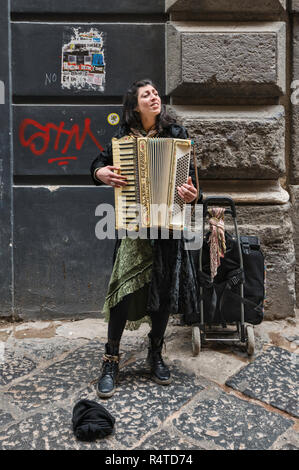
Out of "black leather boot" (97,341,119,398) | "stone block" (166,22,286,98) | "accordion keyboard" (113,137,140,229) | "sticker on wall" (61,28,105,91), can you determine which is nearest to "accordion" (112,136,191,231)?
"accordion keyboard" (113,137,140,229)

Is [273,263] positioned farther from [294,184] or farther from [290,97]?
[290,97]

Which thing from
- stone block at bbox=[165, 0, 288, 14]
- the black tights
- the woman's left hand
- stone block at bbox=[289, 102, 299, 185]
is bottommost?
the black tights

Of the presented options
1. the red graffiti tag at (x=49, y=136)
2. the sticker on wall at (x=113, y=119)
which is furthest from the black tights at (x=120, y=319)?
the sticker on wall at (x=113, y=119)

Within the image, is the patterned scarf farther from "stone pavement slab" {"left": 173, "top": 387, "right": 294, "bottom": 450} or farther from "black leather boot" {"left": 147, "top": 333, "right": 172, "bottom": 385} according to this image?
"stone pavement slab" {"left": 173, "top": 387, "right": 294, "bottom": 450}

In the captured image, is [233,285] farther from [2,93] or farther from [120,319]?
[2,93]

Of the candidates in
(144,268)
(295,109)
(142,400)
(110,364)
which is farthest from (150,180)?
(295,109)

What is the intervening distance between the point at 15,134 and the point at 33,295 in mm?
1310

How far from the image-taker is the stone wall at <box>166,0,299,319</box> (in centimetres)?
329

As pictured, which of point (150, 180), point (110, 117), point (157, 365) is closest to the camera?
point (150, 180)

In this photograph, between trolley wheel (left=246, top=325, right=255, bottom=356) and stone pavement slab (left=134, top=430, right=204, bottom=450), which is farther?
trolley wheel (left=246, top=325, right=255, bottom=356)

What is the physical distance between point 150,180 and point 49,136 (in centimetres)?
149

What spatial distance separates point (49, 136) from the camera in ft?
11.7

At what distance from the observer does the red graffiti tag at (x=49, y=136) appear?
3.54 m

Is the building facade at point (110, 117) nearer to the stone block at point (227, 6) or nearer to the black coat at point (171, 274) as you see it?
the stone block at point (227, 6)
